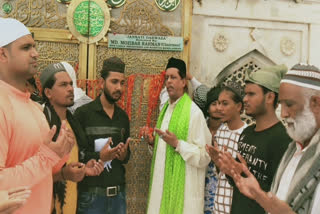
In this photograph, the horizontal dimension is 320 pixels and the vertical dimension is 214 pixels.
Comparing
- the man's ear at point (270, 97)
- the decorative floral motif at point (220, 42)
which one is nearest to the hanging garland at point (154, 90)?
the decorative floral motif at point (220, 42)

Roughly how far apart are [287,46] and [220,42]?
0.98m

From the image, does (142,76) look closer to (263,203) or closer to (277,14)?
(277,14)

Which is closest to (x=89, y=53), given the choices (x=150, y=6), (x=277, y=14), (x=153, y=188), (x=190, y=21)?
(x=150, y=6)

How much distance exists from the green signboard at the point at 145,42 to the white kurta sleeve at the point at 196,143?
0.96 metres

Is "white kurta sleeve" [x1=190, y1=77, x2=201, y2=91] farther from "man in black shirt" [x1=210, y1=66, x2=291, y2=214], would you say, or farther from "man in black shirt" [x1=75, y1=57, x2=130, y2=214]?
"man in black shirt" [x1=210, y1=66, x2=291, y2=214]

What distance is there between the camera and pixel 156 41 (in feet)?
13.6

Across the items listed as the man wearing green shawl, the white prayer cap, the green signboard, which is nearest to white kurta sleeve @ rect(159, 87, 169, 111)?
the man wearing green shawl

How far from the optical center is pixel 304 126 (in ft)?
5.81

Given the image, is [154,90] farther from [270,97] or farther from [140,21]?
[270,97]

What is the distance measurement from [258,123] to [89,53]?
7.68ft

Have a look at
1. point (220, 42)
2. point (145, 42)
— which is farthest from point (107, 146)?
point (220, 42)

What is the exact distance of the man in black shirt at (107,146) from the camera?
3012 millimetres

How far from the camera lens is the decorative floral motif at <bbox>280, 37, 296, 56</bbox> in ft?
15.5

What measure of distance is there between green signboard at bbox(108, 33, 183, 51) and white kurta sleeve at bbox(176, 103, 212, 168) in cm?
96
